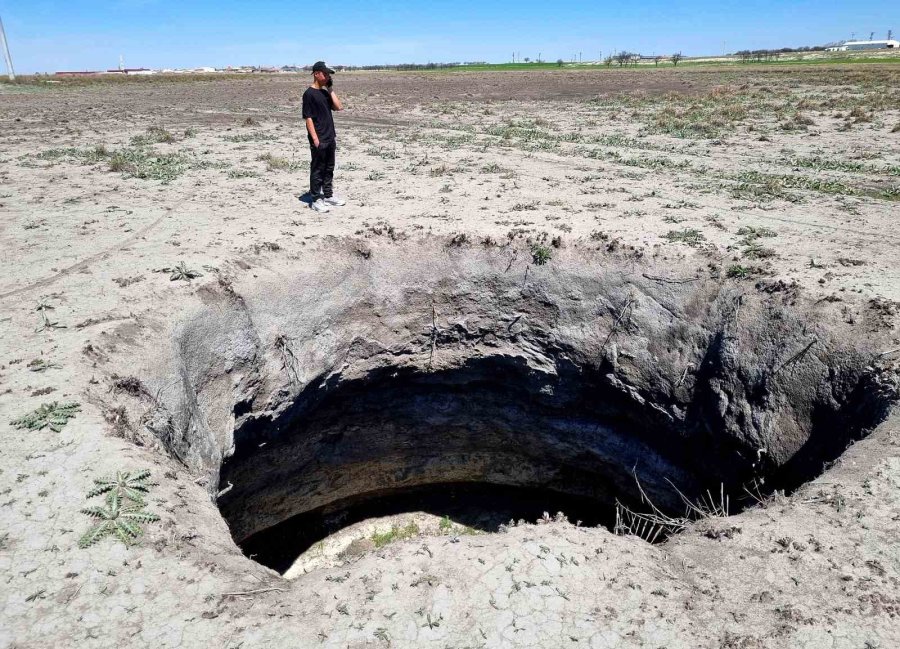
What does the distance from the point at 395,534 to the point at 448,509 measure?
1.21 m

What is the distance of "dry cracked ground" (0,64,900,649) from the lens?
357 centimetres

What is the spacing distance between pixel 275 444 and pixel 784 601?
6.64 m

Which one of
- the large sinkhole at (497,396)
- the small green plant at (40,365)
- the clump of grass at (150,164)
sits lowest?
the large sinkhole at (497,396)

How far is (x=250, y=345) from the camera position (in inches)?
295

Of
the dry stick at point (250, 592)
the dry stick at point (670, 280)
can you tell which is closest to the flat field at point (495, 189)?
the dry stick at point (670, 280)

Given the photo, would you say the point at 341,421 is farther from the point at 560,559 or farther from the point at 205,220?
the point at 560,559

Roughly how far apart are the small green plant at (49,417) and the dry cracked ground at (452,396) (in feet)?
0.12

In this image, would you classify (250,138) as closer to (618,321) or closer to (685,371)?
(618,321)

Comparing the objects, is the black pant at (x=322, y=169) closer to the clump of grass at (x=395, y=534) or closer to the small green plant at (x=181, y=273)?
the small green plant at (x=181, y=273)

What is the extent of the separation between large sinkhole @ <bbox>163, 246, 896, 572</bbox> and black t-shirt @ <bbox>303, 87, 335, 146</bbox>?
2.42 meters

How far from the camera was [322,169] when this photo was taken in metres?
10.2

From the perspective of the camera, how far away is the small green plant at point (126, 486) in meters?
4.05

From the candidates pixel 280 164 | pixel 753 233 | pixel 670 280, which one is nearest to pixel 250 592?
pixel 670 280

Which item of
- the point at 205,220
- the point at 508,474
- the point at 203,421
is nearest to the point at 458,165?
the point at 205,220
